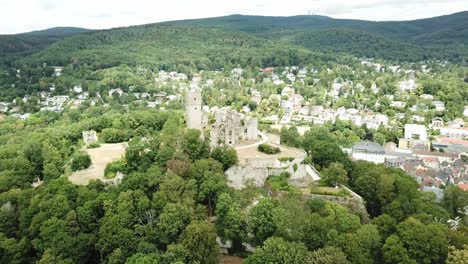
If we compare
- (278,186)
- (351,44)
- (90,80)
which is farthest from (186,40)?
(278,186)

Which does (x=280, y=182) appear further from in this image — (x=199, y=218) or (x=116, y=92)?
(x=116, y=92)

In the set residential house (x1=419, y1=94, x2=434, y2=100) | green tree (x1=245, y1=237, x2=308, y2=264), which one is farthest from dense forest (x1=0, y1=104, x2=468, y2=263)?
residential house (x1=419, y1=94, x2=434, y2=100)

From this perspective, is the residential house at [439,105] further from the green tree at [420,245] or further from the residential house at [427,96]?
the green tree at [420,245]

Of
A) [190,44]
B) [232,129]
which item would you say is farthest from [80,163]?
[190,44]

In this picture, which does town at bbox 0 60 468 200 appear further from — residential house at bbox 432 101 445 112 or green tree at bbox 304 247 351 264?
green tree at bbox 304 247 351 264

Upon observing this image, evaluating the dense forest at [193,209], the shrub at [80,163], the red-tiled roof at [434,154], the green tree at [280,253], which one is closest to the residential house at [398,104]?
the red-tiled roof at [434,154]
